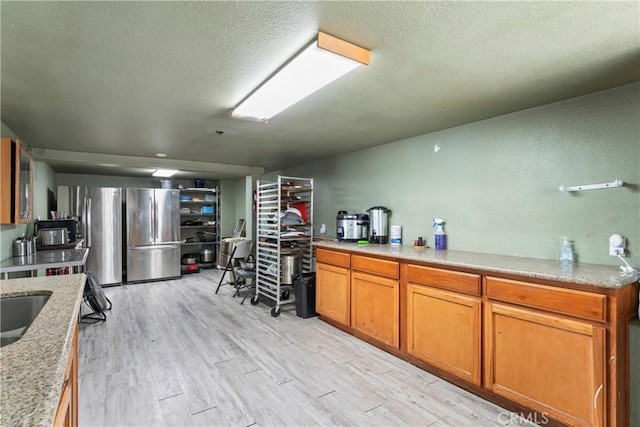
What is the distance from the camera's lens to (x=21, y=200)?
3021mm

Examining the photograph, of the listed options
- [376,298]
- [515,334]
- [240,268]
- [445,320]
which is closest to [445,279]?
[445,320]

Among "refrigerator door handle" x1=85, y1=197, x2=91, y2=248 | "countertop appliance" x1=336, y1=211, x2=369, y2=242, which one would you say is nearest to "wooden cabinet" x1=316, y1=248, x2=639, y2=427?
"countertop appliance" x1=336, y1=211, x2=369, y2=242

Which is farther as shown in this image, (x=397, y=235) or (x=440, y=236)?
(x=397, y=235)

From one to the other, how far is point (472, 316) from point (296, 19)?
2.16 m

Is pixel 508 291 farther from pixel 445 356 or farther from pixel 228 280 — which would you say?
pixel 228 280

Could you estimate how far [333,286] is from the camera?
3.59 metres

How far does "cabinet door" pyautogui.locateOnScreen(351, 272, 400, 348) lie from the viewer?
2844 millimetres

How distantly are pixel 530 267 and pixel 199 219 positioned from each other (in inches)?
280

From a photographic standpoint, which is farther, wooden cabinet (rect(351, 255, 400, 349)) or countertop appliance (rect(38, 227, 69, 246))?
countertop appliance (rect(38, 227, 69, 246))

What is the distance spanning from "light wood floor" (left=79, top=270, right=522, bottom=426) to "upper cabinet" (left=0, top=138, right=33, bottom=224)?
1.38 m

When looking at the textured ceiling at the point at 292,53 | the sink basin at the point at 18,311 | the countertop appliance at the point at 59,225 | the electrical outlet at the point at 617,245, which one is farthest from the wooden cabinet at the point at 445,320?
the countertop appliance at the point at 59,225

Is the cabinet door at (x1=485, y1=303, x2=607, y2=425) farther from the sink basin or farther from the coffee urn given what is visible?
the sink basin

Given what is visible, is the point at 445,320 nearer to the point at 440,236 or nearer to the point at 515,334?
the point at 515,334

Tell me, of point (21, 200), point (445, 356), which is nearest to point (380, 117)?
point (445, 356)
